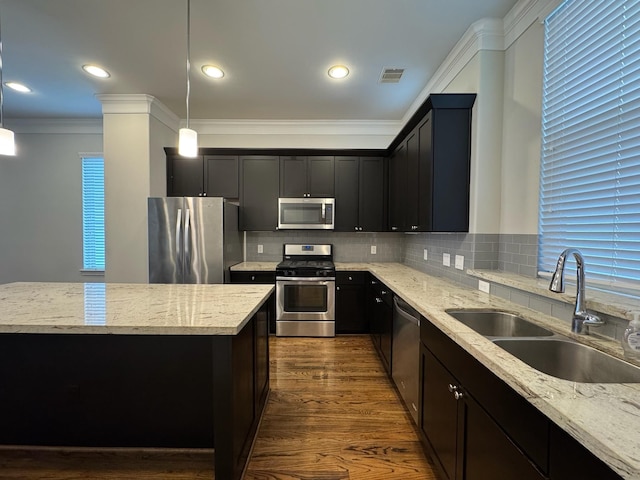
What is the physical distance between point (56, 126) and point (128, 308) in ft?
14.5

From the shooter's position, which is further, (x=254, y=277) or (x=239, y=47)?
(x=254, y=277)

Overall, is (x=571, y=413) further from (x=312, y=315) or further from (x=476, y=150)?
(x=312, y=315)

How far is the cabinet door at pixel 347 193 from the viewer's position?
379 centimetres

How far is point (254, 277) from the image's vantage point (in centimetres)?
352

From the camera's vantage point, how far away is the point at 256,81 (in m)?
2.88

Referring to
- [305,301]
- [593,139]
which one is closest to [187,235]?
[305,301]

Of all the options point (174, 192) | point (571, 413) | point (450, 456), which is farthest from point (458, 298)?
point (174, 192)

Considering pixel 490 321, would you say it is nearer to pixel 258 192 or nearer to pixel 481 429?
pixel 481 429

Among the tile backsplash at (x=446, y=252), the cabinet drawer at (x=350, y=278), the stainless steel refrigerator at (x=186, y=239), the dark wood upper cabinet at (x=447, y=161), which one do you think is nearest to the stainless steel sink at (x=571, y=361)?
the tile backsplash at (x=446, y=252)

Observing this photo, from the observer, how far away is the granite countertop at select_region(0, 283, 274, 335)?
3.89 feet

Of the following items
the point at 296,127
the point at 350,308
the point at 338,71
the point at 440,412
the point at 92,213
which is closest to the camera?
the point at 440,412

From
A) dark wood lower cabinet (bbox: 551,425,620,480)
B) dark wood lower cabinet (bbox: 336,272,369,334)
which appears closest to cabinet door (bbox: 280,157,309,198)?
dark wood lower cabinet (bbox: 336,272,369,334)

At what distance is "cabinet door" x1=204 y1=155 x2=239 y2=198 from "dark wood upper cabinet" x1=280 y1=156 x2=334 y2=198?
0.64 m

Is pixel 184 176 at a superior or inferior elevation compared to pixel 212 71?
inferior
